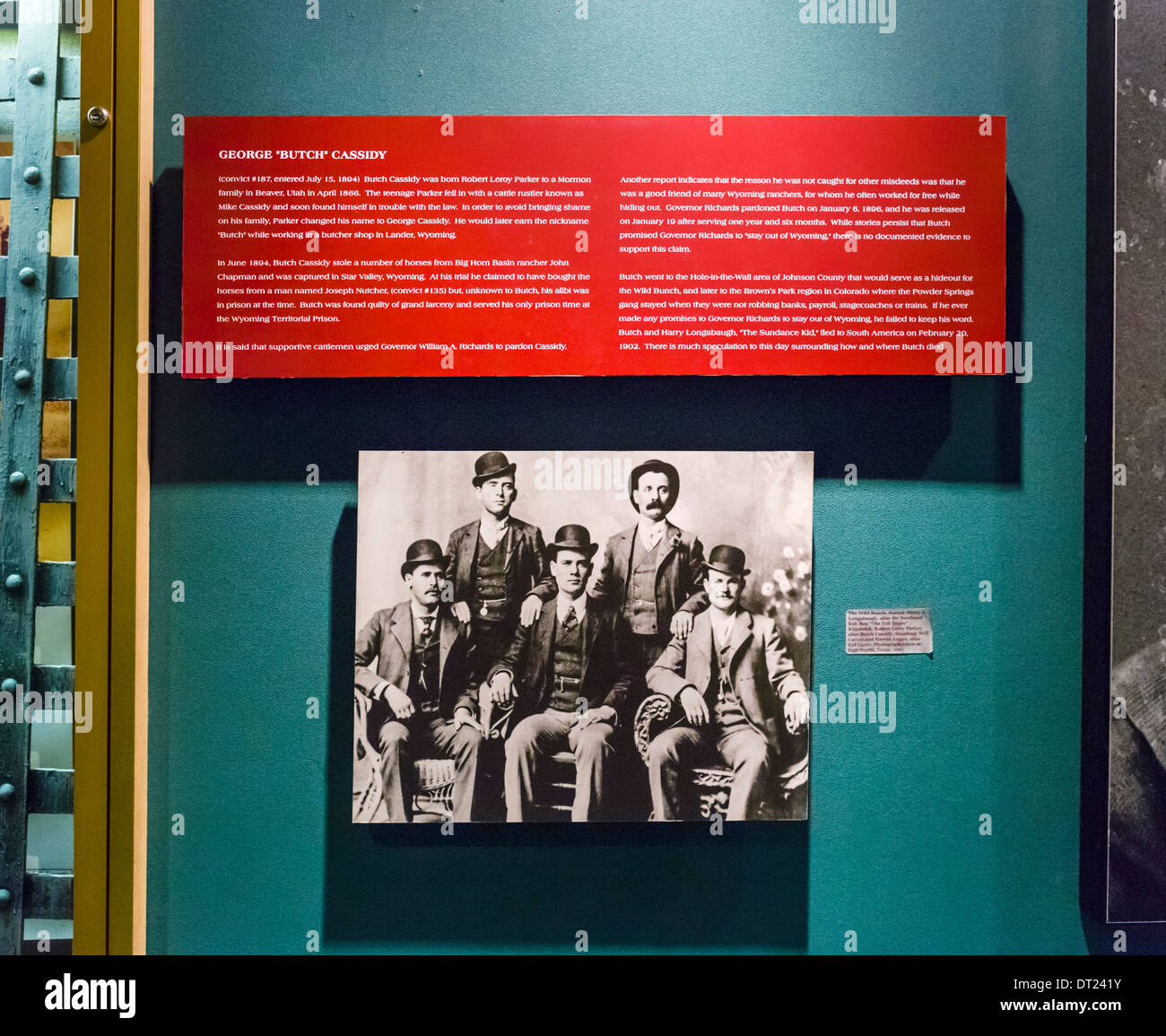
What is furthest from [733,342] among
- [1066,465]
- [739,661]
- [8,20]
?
[8,20]

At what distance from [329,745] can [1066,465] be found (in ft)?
5.44

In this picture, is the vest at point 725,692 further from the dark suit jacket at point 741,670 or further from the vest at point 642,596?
the vest at point 642,596

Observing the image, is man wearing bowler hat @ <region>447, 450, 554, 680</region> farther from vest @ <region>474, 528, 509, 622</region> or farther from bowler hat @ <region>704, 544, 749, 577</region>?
bowler hat @ <region>704, 544, 749, 577</region>

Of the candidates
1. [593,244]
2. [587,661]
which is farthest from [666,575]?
[593,244]

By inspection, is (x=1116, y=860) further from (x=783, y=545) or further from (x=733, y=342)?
(x=733, y=342)

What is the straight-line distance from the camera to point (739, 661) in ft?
5.16

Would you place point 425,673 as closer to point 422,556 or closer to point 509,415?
point 422,556

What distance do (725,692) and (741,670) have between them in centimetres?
6

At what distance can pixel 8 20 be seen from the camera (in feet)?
5.13

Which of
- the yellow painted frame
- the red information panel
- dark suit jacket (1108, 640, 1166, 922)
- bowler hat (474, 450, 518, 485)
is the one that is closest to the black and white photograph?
bowler hat (474, 450, 518, 485)
